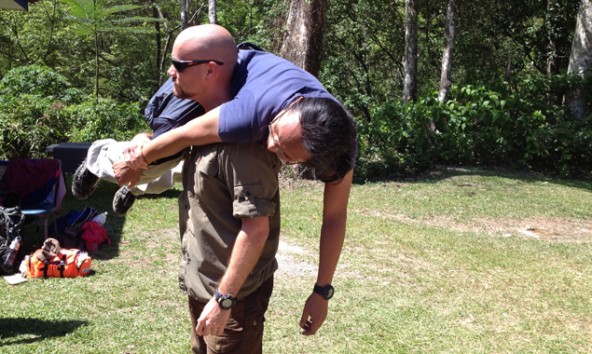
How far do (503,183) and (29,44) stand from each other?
705 inches

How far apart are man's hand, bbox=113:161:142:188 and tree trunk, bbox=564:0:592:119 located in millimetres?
12792

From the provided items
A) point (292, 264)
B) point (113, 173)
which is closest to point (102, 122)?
point (292, 264)

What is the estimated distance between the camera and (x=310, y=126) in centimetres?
179

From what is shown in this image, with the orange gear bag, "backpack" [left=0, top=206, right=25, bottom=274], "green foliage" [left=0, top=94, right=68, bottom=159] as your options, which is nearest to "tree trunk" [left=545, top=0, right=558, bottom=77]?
"green foliage" [left=0, top=94, right=68, bottom=159]

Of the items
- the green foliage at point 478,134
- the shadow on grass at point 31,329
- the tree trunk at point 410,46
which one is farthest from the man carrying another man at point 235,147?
the tree trunk at point 410,46

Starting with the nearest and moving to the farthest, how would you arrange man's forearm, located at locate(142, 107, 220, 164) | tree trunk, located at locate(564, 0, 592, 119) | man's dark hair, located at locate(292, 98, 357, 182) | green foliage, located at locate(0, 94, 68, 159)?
man's dark hair, located at locate(292, 98, 357, 182) < man's forearm, located at locate(142, 107, 220, 164) < green foliage, located at locate(0, 94, 68, 159) < tree trunk, located at locate(564, 0, 592, 119)

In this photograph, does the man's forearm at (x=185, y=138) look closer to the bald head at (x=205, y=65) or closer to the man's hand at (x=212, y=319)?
the bald head at (x=205, y=65)

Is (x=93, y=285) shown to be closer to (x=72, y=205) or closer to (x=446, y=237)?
(x=72, y=205)

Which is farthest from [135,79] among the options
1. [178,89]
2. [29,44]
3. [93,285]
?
[178,89]

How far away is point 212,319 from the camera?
1968mm

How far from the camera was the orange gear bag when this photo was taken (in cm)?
559

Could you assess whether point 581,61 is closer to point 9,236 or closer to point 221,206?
point 9,236

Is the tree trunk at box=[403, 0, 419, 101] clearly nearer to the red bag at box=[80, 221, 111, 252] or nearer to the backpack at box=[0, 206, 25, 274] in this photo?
the red bag at box=[80, 221, 111, 252]

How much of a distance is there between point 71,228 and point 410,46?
34.2 feet
